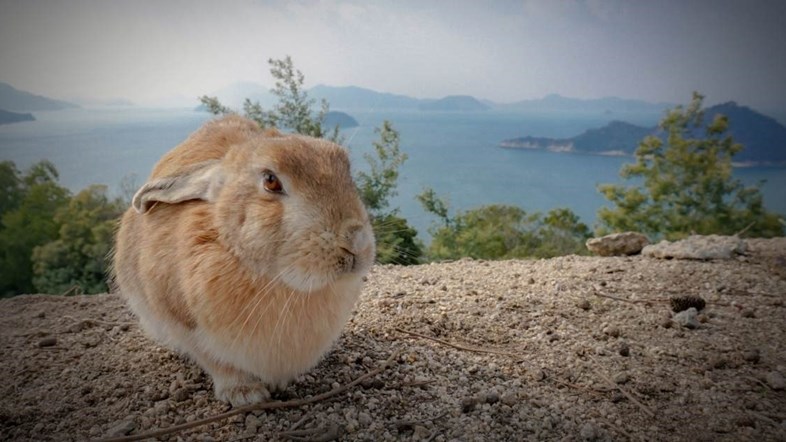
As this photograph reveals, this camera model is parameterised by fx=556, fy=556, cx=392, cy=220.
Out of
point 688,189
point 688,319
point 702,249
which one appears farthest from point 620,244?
point 688,319

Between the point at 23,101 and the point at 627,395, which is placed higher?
the point at 23,101

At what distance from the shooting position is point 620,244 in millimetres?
4250

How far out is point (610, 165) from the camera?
4.79m

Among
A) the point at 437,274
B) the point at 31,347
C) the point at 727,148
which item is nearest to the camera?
the point at 31,347

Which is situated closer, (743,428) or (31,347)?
(743,428)

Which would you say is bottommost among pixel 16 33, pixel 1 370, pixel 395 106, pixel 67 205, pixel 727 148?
pixel 1 370

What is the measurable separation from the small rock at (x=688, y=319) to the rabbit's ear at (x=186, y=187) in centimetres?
217

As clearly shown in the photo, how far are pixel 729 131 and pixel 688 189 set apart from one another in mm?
540

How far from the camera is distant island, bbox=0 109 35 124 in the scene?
7.05 ft

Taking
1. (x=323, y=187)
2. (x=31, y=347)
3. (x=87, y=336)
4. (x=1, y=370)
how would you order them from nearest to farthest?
(x=323, y=187), (x=1, y=370), (x=31, y=347), (x=87, y=336)

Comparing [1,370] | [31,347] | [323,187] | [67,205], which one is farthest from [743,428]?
[67,205]

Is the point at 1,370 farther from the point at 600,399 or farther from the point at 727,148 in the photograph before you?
the point at 727,148

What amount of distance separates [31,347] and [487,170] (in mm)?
3161

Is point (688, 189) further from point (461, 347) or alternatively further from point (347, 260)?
point (347, 260)
